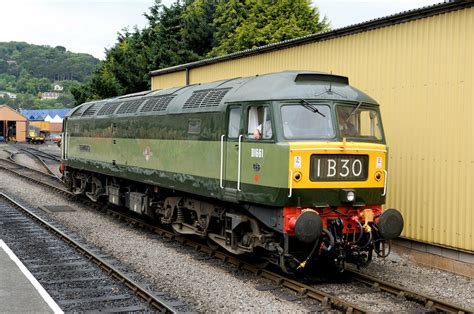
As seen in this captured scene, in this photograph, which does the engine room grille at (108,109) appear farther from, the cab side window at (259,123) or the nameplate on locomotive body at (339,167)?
the nameplate on locomotive body at (339,167)

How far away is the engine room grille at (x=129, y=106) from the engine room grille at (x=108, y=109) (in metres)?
0.52

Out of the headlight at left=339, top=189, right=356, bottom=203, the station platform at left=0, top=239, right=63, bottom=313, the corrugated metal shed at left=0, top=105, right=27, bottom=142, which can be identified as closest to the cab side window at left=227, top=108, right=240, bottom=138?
the headlight at left=339, top=189, right=356, bottom=203

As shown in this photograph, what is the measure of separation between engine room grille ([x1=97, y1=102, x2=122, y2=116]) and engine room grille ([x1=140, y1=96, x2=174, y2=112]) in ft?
8.11

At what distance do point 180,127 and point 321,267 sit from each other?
4.31 meters

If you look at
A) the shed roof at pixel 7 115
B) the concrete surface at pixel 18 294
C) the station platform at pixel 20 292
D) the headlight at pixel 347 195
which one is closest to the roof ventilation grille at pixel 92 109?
the station platform at pixel 20 292

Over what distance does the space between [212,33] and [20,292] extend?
3142 centimetres

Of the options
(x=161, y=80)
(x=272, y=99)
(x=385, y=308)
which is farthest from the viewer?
(x=161, y=80)

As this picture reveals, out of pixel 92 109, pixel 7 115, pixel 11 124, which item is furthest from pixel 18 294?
pixel 11 124

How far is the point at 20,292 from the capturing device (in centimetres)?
850

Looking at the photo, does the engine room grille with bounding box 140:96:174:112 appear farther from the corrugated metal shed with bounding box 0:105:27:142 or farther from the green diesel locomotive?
the corrugated metal shed with bounding box 0:105:27:142

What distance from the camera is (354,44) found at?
13000 millimetres

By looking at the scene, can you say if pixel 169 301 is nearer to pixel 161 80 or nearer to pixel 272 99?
pixel 272 99

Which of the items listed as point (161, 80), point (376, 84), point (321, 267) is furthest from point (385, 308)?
point (161, 80)

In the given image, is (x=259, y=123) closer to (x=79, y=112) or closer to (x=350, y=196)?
(x=350, y=196)
